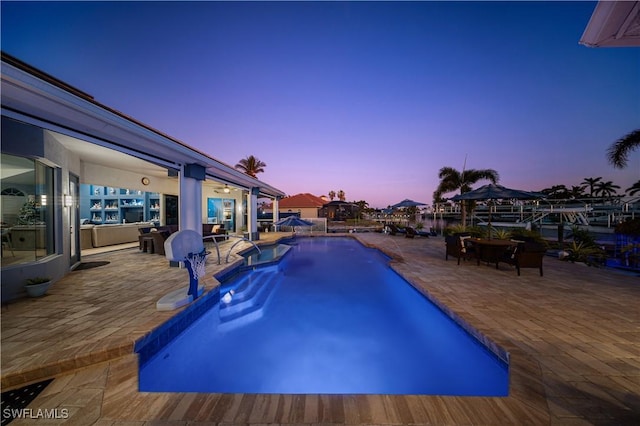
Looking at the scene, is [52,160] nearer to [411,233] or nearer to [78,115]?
[78,115]

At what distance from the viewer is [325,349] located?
13.1 ft

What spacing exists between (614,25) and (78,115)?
687 centimetres

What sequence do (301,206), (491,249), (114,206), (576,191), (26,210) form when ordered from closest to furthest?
(26,210), (491,249), (114,206), (301,206), (576,191)

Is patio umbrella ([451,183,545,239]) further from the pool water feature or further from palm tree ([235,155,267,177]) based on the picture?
palm tree ([235,155,267,177])

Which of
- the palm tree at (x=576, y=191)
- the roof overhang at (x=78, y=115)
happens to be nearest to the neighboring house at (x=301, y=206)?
the roof overhang at (x=78, y=115)

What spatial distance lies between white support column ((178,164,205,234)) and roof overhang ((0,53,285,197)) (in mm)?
605

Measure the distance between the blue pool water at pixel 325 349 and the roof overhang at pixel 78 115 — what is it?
12.1 feet

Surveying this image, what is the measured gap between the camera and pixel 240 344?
157 inches

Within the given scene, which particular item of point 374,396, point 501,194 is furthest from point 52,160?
point 501,194

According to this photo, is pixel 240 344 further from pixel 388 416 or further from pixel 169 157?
pixel 169 157

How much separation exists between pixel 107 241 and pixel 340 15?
15.1 metres

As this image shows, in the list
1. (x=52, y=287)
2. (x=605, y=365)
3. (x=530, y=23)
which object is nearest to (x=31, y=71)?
(x=52, y=287)

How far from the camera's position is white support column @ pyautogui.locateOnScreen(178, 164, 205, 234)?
673 cm

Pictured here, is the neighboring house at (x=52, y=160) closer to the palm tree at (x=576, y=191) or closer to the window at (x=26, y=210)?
the window at (x=26, y=210)
